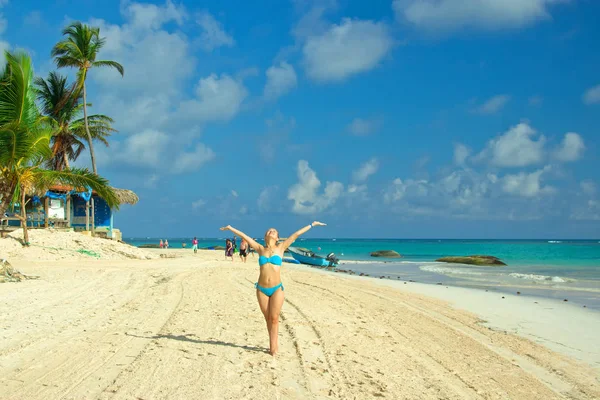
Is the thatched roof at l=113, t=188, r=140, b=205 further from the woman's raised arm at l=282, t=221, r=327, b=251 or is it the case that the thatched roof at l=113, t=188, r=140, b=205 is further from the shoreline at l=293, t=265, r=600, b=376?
the woman's raised arm at l=282, t=221, r=327, b=251

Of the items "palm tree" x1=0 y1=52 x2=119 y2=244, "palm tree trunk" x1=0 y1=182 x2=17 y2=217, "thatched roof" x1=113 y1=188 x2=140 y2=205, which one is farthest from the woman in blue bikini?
"thatched roof" x1=113 y1=188 x2=140 y2=205

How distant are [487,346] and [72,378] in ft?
20.4

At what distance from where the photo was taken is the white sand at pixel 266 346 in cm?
530

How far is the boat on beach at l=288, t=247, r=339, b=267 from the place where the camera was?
112ft

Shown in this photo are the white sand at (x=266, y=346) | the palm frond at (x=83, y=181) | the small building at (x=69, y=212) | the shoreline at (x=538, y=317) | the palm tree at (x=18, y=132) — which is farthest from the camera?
the small building at (x=69, y=212)

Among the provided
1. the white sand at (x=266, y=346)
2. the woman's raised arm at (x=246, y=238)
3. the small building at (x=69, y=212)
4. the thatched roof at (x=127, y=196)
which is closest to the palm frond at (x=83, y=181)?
the white sand at (x=266, y=346)

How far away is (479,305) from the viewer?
13664 mm

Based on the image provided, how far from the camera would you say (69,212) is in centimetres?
2891

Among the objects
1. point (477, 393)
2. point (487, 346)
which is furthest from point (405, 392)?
point (487, 346)

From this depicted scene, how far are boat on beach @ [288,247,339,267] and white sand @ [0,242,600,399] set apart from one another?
69.7ft

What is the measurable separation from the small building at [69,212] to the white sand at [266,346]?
1683 centimetres

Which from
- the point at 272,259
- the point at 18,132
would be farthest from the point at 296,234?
the point at 18,132

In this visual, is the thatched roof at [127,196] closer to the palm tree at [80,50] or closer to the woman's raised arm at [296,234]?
the palm tree at [80,50]

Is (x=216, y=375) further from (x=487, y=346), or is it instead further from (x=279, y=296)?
(x=487, y=346)
